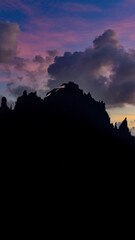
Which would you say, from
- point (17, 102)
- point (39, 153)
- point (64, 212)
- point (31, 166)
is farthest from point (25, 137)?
point (17, 102)

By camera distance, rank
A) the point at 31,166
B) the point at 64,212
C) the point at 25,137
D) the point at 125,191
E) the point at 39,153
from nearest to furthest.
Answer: the point at 64,212 → the point at 125,191 → the point at 31,166 → the point at 39,153 → the point at 25,137

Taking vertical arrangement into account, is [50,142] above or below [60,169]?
above

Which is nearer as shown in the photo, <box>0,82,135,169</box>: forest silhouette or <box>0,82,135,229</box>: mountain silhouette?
<box>0,82,135,229</box>: mountain silhouette

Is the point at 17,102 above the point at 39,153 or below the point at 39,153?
above

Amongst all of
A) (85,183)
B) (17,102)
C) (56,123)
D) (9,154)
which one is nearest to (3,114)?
(17,102)

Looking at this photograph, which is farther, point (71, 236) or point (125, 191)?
point (125, 191)

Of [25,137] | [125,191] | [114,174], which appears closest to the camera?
[125,191]

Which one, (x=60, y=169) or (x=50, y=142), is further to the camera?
(x=50, y=142)

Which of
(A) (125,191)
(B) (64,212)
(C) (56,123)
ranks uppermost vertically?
(C) (56,123)

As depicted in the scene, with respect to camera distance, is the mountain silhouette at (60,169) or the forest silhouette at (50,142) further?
the forest silhouette at (50,142)

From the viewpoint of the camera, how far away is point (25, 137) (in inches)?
4724

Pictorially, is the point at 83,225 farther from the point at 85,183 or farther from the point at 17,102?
the point at 17,102

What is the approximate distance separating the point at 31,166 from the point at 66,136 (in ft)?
158

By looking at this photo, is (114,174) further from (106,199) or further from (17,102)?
(17,102)
